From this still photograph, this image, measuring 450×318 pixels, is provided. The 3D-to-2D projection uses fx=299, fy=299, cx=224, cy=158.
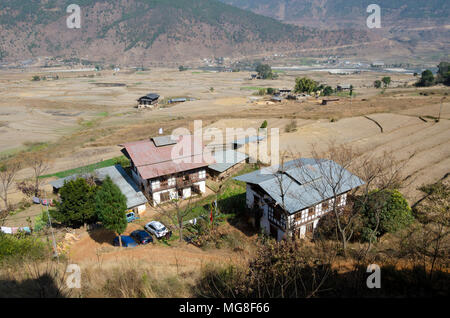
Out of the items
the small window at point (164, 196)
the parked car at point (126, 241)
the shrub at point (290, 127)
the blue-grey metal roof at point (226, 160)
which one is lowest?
the parked car at point (126, 241)

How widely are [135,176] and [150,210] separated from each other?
184 inches

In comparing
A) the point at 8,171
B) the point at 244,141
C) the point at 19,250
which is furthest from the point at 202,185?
the point at 8,171

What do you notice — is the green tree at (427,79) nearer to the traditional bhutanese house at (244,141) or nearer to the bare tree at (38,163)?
the traditional bhutanese house at (244,141)

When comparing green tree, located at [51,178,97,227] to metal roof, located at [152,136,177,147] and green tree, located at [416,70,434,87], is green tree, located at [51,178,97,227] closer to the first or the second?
metal roof, located at [152,136,177,147]

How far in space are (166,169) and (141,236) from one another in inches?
281

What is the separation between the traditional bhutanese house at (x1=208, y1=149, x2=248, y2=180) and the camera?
31.7 m

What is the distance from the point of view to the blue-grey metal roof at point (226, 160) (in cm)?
3194

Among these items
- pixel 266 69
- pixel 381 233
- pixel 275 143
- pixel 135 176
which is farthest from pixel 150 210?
pixel 266 69

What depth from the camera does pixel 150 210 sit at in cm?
2672

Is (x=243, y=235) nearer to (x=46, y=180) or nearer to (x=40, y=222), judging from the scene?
(x=40, y=222)

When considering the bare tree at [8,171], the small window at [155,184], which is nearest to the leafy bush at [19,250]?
the small window at [155,184]

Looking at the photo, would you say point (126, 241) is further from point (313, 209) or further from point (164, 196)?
point (313, 209)

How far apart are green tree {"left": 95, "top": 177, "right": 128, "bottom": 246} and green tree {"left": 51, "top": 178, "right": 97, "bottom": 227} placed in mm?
2103
